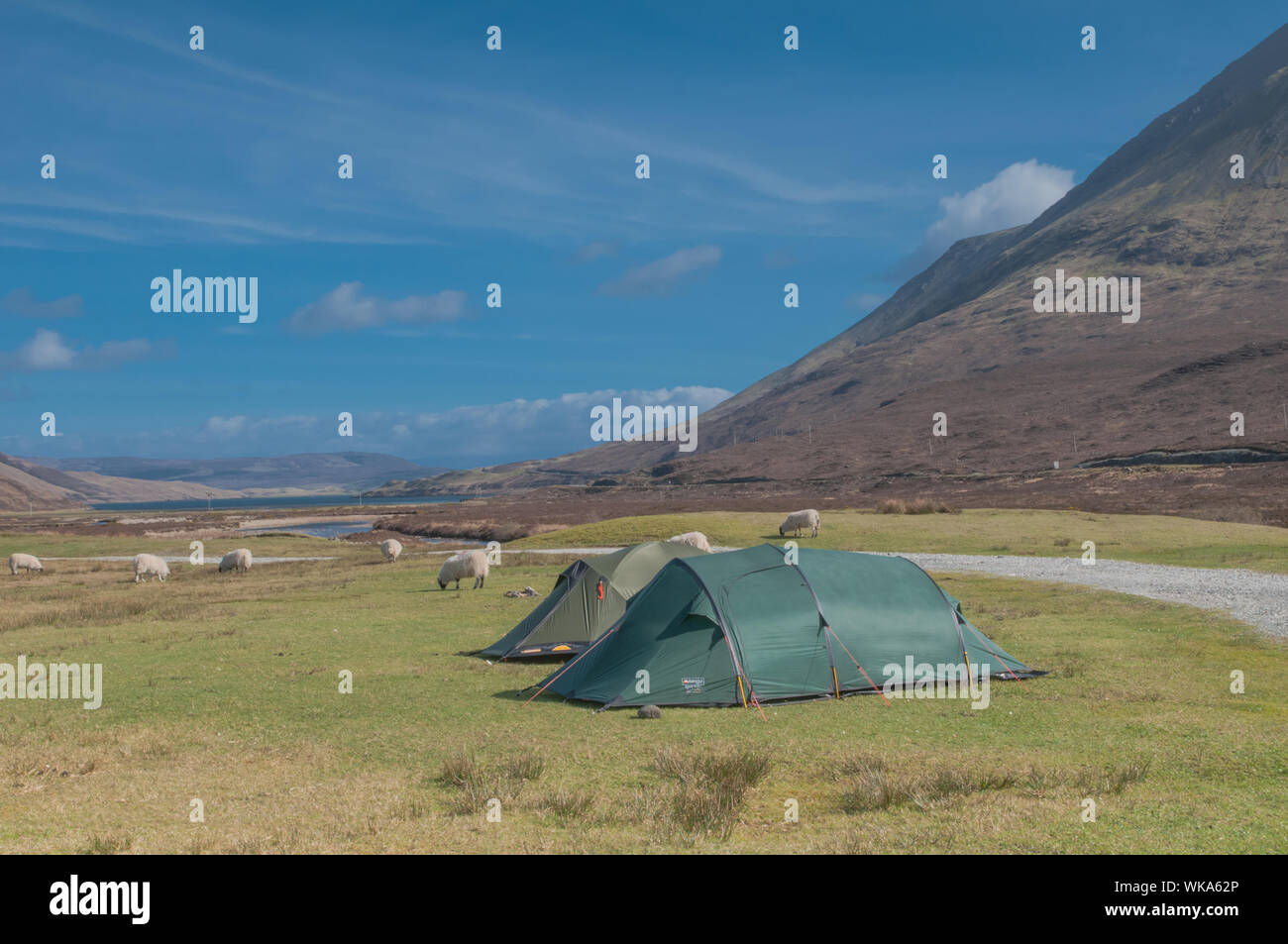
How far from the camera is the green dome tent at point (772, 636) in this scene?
→ 52.6ft

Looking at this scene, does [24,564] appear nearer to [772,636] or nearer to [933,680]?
[772,636]

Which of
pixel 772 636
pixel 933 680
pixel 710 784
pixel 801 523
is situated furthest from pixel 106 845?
pixel 801 523

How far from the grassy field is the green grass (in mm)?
18947

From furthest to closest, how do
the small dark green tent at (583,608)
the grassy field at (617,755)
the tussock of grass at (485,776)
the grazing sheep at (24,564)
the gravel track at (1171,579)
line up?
the grazing sheep at (24,564) < the gravel track at (1171,579) < the small dark green tent at (583,608) < the tussock of grass at (485,776) < the grassy field at (617,755)

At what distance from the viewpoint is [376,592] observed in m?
36.5

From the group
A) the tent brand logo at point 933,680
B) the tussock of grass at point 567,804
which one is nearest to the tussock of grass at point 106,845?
the tussock of grass at point 567,804

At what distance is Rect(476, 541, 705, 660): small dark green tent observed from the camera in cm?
2078

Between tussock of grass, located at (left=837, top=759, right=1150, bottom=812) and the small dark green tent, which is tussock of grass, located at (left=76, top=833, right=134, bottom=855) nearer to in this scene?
tussock of grass, located at (left=837, top=759, right=1150, bottom=812)

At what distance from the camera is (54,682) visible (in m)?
19.1

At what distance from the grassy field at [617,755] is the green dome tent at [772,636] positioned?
22.7 inches
